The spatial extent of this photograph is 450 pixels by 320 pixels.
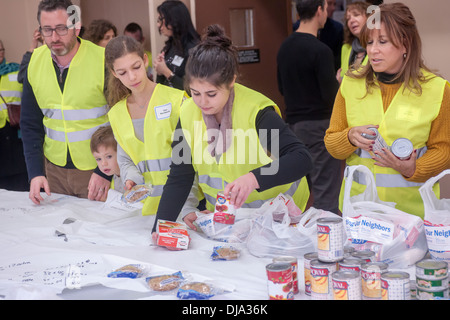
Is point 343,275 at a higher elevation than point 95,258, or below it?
higher

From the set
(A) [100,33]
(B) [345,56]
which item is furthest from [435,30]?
(A) [100,33]

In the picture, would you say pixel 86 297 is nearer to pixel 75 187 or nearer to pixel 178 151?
pixel 178 151

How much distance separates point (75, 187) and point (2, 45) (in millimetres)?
2280

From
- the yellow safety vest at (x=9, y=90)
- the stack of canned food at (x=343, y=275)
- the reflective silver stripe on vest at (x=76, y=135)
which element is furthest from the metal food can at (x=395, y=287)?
the yellow safety vest at (x=9, y=90)

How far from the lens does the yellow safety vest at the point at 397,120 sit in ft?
7.79

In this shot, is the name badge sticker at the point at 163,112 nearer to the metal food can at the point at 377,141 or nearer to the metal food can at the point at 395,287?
the metal food can at the point at 377,141

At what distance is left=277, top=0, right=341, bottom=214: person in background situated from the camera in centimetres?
398

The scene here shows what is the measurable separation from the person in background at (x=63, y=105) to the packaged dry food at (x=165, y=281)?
1312 mm

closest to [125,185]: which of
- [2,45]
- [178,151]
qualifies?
[178,151]

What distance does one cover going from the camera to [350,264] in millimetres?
1661

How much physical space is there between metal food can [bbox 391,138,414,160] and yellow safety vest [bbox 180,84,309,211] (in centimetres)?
48

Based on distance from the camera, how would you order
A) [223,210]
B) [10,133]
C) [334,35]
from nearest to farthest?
[223,210] → [10,133] → [334,35]

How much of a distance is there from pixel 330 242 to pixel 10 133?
3.85 m

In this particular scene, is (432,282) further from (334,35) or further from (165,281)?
(334,35)
